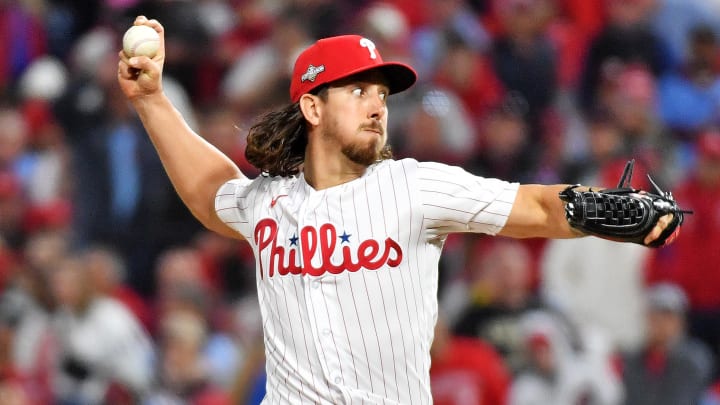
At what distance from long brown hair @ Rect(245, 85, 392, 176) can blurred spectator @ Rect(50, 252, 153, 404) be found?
343 cm

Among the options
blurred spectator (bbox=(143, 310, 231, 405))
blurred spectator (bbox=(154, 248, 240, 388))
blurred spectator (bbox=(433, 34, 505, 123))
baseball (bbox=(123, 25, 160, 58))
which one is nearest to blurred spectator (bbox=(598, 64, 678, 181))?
blurred spectator (bbox=(433, 34, 505, 123))

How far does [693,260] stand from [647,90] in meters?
1.24

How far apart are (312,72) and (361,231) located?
522 millimetres

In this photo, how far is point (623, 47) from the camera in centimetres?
751

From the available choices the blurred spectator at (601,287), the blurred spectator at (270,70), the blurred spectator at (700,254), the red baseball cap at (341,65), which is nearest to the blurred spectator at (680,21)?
the blurred spectator at (700,254)

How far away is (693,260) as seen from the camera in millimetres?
6395

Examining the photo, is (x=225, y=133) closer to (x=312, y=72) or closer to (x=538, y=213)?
(x=312, y=72)

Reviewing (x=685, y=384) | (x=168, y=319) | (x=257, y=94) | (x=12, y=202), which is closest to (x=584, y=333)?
(x=685, y=384)

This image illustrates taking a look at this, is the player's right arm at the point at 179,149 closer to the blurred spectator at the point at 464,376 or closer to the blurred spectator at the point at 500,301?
the blurred spectator at the point at 464,376

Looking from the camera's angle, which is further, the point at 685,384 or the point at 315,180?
the point at 685,384

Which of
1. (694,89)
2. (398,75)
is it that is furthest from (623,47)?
(398,75)

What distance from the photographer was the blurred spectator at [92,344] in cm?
682

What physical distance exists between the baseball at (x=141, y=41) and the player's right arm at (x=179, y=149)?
5 cm

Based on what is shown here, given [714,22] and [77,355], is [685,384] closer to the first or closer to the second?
[714,22]
